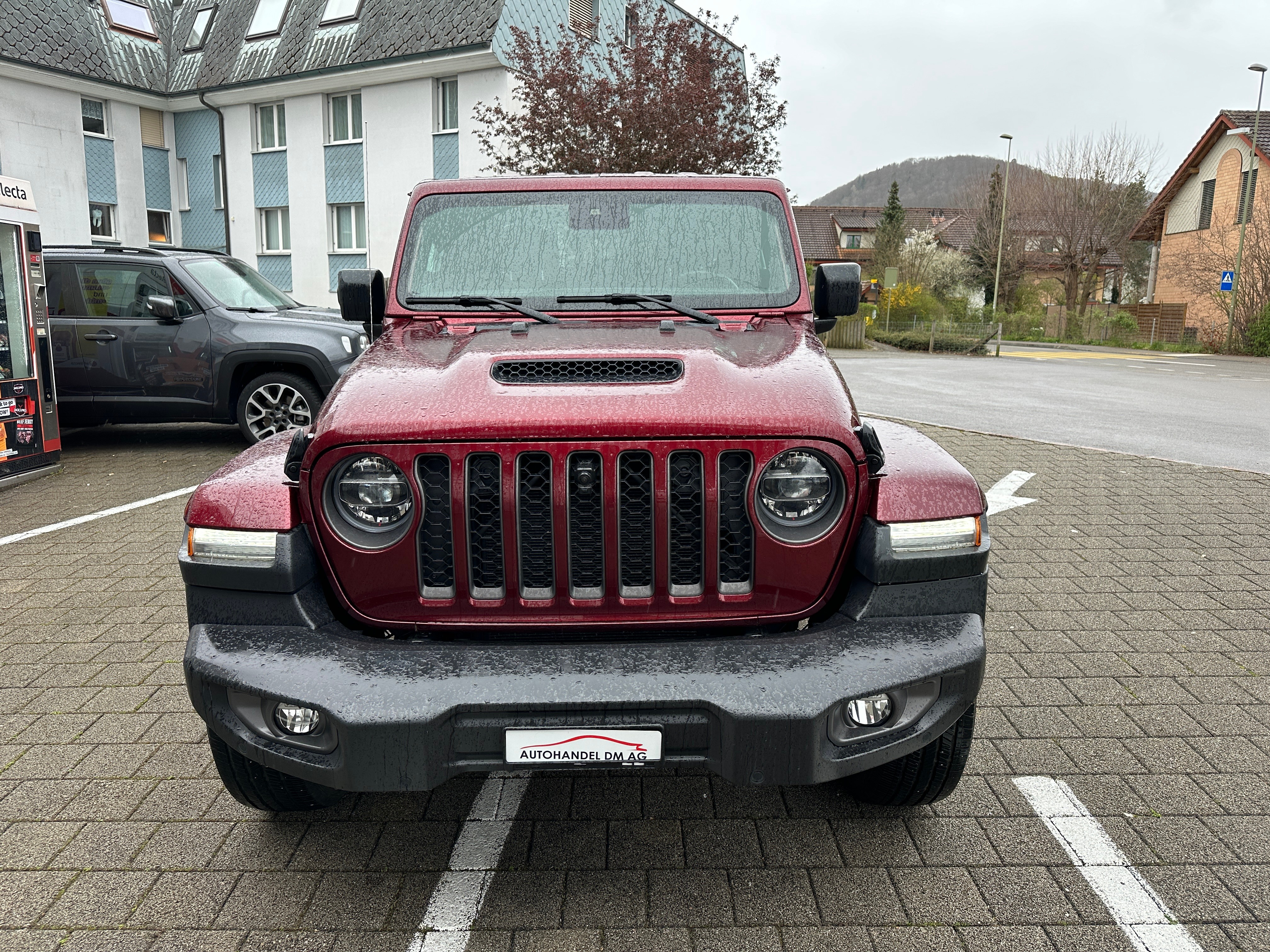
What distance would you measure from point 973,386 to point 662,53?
8.88 meters

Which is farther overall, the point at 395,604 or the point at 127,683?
the point at 127,683

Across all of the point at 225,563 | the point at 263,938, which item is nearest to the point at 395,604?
the point at 225,563

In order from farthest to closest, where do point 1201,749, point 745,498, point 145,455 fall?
point 145,455, point 1201,749, point 745,498

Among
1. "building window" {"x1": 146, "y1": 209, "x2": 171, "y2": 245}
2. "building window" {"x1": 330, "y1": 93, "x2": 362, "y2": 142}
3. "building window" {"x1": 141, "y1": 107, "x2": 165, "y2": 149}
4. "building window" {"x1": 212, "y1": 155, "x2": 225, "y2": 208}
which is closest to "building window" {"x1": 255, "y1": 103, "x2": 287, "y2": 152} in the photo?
"building window" {"x1": 212, "y1": 155, "x2": 225, "y2": 208}

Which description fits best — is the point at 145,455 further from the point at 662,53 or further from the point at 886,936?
the point at 662,53

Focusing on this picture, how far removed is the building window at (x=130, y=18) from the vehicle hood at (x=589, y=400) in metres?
31.5

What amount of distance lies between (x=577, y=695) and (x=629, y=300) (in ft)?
5.58

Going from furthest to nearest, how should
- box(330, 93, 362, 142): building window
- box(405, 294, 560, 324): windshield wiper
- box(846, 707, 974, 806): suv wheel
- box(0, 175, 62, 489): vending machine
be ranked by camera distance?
box(330, 93, 362, 142): building window, box(0, 175, 62, 489): vending machine, box(405, 294, 560, 324): windshield wiper, box(846, 707, 974, 806): suv wheel

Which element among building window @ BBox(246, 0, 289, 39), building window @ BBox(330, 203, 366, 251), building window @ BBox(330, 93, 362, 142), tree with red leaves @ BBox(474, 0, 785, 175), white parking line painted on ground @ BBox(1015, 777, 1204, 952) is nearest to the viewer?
white parking line painted on ground @ BBox(1015, 777, 1204, 952)

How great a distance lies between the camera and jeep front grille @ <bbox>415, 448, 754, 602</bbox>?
8.15 feet

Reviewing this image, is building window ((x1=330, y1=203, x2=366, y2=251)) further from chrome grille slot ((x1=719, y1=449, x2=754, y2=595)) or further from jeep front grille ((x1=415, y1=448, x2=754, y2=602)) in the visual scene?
chrome grille slot ((x1=719, y1=449, x2=754, y2=595))

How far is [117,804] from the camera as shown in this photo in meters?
3.26

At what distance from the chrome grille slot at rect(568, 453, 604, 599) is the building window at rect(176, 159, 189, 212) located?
104 feet

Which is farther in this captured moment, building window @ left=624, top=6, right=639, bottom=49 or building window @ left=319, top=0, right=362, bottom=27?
building window @ left=319, top=0, right=362, bottom=27
